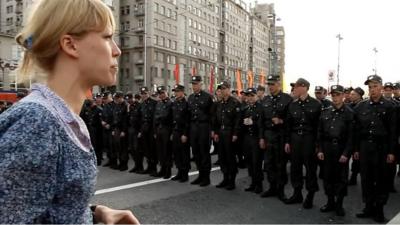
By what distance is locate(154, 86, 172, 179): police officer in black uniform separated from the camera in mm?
9836

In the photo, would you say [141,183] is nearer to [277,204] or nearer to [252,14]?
[277,204]

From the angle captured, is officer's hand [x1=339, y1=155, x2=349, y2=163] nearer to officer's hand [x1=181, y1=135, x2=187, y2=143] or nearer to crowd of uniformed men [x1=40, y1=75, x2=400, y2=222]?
crowd of uniformed men [x1=40, y1=75, x2=400, y2=222]

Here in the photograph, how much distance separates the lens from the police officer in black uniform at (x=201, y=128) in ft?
29.4

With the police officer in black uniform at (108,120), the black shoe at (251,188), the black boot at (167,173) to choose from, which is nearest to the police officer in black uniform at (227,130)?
the black shoe at (251,188)

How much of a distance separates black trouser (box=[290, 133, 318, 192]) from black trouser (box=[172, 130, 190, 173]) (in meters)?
2.78

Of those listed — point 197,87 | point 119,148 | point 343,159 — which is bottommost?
point 119,148

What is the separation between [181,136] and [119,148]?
8.31 feet

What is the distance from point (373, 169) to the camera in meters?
6.65

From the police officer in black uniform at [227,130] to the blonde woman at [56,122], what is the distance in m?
7.59

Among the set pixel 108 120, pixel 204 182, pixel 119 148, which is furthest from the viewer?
pixel 108 120

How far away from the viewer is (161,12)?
6838cm

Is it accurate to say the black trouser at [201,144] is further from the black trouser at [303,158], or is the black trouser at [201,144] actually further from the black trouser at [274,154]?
the black trouser at [303,158]

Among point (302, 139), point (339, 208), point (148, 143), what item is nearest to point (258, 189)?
point (302, 139)

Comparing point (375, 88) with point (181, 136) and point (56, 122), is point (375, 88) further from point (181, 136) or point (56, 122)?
point (56, 122)
